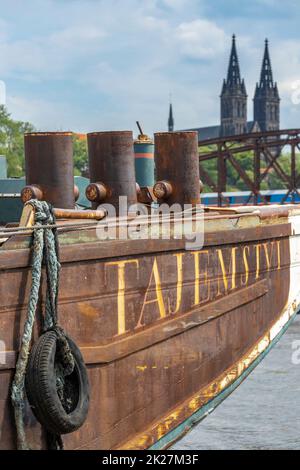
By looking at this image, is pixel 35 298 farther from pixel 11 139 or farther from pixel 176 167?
pixel 11 139

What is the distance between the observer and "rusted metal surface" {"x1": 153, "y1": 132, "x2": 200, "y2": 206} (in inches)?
325

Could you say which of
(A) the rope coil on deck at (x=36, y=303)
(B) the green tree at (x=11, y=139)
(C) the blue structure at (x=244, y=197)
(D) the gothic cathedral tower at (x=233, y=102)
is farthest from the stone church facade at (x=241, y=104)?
(A) the rope coil on deck at (x=36, y=303)

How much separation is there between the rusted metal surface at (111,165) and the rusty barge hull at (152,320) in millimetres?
869

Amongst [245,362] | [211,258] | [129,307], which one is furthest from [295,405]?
[129,307]

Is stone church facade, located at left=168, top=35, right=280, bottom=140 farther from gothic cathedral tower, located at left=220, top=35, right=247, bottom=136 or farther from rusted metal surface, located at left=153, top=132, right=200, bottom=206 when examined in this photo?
rusted metal surface, located at left=153, top=132, right=200, bottom=206

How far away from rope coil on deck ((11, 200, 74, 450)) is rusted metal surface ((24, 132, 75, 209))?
1.59 metres

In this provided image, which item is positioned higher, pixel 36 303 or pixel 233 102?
pixel 233 102

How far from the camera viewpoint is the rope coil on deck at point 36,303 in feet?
17.3

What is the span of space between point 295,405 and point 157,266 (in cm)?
1334

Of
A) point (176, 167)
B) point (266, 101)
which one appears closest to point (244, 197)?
point (176, 167)

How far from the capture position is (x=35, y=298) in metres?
5.29

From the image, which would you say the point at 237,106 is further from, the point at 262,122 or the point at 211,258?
the point at 211,258

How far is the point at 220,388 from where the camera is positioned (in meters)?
7.83

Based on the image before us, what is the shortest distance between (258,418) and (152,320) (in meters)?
12.5
